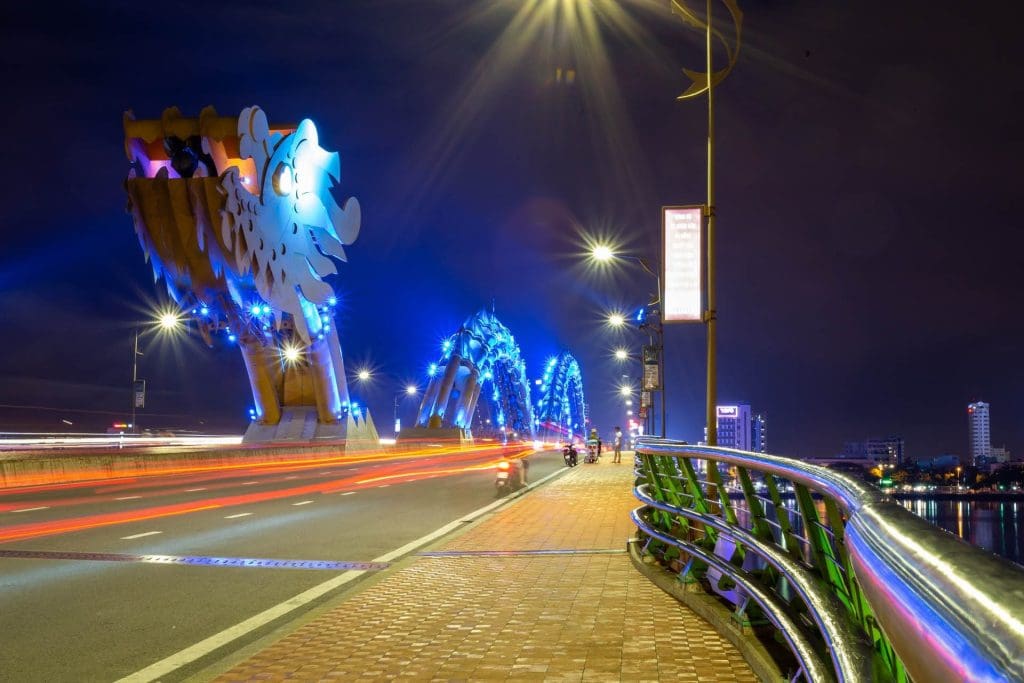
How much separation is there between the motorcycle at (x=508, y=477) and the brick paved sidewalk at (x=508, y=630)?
12.2 m

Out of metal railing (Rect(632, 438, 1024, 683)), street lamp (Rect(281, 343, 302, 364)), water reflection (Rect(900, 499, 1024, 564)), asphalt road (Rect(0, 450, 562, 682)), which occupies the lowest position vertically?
water reflection (Rect(900, 499, 1024, 564))

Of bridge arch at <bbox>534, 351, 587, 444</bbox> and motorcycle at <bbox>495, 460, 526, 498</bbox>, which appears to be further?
bridge arch at <bbox>534, 351, 587, 444</bbox>

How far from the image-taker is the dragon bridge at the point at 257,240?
59656 mm

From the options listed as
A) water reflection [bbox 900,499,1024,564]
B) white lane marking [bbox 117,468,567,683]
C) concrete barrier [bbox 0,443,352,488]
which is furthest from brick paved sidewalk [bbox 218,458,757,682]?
water reflection [bbox 900,499,1024,564]

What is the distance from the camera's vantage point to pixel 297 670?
6.00 m

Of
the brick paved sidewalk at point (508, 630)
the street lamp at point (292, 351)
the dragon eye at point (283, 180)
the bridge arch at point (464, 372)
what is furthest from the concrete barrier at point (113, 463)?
the bridge arch at point (464, 372)

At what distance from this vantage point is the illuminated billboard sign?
15.1 meters

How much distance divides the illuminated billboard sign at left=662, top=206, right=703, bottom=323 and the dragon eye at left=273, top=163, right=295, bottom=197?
53171 millimetres

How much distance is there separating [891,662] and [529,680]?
9.78 feet

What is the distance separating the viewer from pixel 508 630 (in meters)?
7.05

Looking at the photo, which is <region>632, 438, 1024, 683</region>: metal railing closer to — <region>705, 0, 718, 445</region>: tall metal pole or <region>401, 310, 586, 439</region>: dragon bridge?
<region>705, 0, 718, 445</region>: tall metal pole

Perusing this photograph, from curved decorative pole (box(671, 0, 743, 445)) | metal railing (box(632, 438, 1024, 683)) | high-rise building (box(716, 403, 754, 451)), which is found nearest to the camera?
metal railing (box(632, 438, 1024, 683))

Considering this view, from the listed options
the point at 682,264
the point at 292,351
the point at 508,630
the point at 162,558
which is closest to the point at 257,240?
the point at 292,351

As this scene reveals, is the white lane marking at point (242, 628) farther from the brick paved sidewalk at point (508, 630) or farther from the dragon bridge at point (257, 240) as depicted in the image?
the dragon bridge at point (257, 240)
